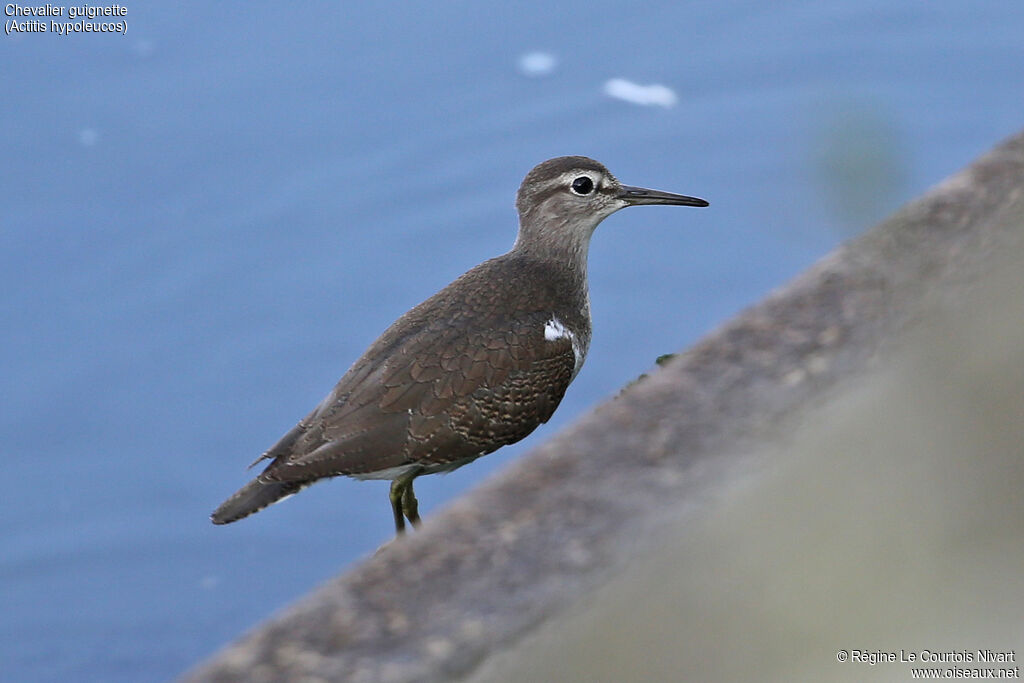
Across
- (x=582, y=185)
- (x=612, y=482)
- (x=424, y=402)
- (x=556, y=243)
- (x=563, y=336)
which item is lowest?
(x=612, y=482)

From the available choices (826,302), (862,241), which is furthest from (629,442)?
(862,241)

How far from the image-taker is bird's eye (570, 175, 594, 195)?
5.50m

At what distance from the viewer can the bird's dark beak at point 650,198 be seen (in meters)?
5.59

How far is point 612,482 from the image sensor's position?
82.1 inches

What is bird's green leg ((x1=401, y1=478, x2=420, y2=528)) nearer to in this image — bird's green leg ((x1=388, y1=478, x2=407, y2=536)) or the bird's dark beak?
bird's green leg ((x1=388, y1=478, x2=407, y2=536))

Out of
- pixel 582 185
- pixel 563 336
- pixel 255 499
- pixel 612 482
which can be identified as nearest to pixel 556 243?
pixel 582 185

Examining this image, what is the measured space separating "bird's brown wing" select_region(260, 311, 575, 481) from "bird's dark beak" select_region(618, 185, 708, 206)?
99cm

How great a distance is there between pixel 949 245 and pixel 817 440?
2.44 feet

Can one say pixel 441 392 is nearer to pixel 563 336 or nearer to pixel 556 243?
pixel 563 336

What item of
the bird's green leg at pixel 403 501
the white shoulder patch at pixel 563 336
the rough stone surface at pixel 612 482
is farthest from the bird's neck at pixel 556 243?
the rough stone surface at pixel 612 482

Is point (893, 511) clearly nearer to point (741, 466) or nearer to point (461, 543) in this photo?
point (741, 466)

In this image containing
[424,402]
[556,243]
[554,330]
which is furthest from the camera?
[556,243]

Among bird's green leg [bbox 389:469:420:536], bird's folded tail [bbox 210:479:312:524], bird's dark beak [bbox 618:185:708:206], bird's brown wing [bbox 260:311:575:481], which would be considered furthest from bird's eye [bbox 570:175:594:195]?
bird's folded tail [bbox 210:479:312:524]

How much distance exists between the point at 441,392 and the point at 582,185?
132 centimetres
